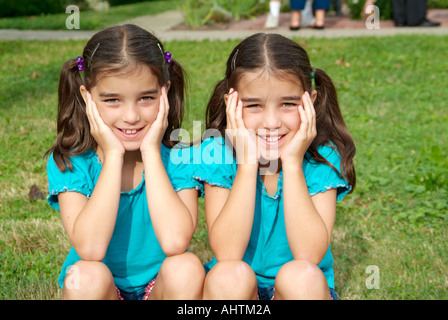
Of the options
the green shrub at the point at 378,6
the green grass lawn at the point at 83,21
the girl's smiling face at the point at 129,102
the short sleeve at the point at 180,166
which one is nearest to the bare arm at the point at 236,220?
the short sleeve at the point at 180,166

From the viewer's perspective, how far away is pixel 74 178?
2.73m

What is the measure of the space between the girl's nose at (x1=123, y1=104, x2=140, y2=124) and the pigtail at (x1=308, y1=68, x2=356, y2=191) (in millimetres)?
821

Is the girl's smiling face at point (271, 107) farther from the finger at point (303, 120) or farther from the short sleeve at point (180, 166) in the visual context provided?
the short sleeve at point (180, 166)

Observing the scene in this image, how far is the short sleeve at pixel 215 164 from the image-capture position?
278 centimetres

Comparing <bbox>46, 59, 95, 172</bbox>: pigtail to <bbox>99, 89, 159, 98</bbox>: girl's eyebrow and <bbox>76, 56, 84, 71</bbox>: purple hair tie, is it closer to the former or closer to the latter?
<bbox>76, 56, 84, 71</bbox>: purple hair tie

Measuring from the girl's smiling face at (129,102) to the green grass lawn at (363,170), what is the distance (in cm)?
107

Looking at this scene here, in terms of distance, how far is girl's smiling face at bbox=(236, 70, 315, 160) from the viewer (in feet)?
8.76

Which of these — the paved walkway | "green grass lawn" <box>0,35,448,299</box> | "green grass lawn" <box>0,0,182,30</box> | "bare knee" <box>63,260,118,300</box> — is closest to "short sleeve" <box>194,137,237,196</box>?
"bare knee" <box>63,260,118,300</box>

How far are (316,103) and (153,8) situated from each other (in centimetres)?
1420

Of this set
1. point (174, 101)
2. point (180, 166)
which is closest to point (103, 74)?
point (174, 101)

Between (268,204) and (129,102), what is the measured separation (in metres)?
0.78

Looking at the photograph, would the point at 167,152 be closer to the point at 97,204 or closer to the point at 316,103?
the point at 97,204

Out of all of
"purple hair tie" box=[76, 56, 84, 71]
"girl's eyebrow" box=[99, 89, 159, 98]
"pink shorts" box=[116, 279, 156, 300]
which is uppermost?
"purple hair tie" box=[76, 56, 84, 71]
